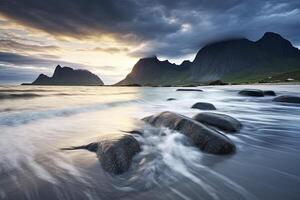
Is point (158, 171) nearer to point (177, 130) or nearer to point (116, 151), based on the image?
point (116, 151)

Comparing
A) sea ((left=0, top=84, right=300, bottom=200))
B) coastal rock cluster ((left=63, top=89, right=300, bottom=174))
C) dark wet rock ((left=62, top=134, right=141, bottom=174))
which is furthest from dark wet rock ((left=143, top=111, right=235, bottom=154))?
dark wet rock ((left=62, top=134, right=141, bottom=174))

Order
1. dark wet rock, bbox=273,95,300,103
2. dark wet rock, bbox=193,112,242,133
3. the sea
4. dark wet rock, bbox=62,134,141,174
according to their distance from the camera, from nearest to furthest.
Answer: the sea → dark wet rock, bbox=62,134,141,174 → dark wet rock, bbox=193,112,242,133 → dark wet rock, bbox=273,95,300,103

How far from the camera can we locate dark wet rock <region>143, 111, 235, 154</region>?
19.0ft

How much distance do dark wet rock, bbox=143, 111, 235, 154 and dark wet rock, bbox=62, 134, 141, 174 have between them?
170 centimetres

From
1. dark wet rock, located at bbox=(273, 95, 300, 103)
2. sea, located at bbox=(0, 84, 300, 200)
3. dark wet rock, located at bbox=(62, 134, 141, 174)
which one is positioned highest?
dark wet rock, located at bbox=(62, 134, 141, 174)

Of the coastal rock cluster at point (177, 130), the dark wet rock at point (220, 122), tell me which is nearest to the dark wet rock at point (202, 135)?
the coastal rock cluster at point (177, 130)

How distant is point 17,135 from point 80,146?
3.17 m

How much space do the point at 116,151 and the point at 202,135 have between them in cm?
251

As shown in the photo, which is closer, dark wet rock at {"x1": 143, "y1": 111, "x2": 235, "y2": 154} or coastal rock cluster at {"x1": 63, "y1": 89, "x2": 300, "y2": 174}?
coastal rock cluster at {"x1": 63, "y1": 89, "x2": 300, "y2": 174}

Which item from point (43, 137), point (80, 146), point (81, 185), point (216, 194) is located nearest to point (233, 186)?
point (216, 194)

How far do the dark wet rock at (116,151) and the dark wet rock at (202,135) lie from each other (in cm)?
170

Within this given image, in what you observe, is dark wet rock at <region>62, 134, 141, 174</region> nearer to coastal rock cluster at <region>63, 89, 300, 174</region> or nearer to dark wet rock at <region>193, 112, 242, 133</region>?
coastal rock cluster at <region>63, 89, 300, 174</region>

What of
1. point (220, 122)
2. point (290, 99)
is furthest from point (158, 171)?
point (290, 99)

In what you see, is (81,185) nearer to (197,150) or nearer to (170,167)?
(170,167)
